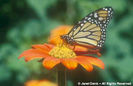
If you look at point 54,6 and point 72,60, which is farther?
point 54,6

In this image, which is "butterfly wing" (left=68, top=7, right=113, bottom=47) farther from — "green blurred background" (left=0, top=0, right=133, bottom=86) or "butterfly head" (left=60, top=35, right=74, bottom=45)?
"green blurred background" (left=0, top=0, right=133, bottom=86)

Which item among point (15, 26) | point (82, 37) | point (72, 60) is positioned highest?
point (15, 26)

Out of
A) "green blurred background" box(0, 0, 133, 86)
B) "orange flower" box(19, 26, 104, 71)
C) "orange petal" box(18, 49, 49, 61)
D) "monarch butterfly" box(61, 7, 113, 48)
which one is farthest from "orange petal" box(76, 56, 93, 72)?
"green blurred background" box(0, 0, 133, 86)

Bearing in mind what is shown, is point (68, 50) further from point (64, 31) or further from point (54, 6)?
point (54, 6)

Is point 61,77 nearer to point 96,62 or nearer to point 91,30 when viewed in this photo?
point 96,62

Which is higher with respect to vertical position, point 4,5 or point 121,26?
point 4,5

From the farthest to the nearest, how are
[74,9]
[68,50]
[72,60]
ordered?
[74,9]
[68,50]
[72,60]

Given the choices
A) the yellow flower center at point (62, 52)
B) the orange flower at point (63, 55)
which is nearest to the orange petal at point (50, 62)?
the orange flower at point (63, 55)

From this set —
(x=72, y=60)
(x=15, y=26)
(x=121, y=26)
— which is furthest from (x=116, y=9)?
(x=72, y=60)

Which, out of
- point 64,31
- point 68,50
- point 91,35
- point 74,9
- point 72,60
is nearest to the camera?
point 72,60
